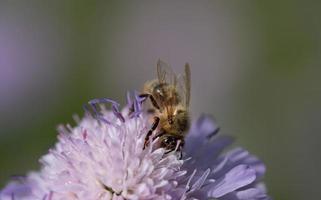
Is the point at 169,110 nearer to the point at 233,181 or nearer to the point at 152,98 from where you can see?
the point at 152,98

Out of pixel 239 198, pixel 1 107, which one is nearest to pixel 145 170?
pixel 239 198

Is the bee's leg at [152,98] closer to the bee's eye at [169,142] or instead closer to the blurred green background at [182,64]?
the bee's eye at [169,142]

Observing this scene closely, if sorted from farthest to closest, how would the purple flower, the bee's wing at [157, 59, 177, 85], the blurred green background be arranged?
the blurred green background, the bee's wing at [157, 59, 177, 85], the purple flower

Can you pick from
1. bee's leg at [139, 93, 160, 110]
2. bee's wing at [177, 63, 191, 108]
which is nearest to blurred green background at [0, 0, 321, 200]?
bee's wing at [177, 63, 191, 108]

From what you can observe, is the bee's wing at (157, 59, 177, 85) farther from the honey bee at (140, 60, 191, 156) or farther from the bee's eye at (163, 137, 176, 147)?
the bee's eye at (163, 137, 176, 147)

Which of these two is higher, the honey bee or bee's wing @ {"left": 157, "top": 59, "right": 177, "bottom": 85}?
bee's wing @ {"left": 157, "top": 59, "right": 177, "bottom": 85}

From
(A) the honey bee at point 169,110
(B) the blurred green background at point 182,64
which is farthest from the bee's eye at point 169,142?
(B) the blurred green background at point 182,64
